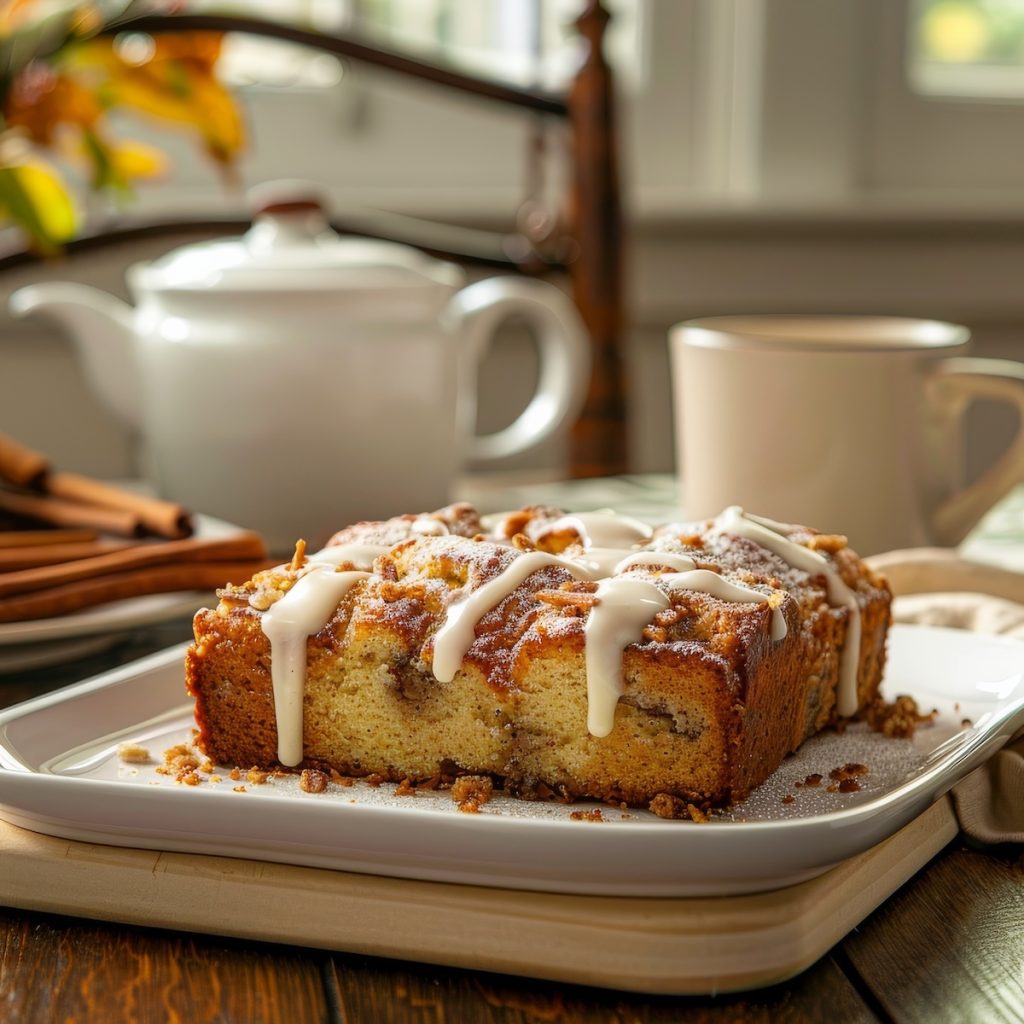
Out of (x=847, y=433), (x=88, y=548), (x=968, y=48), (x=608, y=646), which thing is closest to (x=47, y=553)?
(x=88, y=548)

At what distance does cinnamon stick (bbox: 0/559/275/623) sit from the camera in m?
0.98

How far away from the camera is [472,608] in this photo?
0.71 m

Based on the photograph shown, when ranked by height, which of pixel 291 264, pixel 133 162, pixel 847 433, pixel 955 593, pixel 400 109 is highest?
pixel 400 109

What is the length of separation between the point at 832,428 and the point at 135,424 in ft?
2.34

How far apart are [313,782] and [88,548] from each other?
1.51ft

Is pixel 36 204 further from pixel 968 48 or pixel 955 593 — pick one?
pixel 968 48

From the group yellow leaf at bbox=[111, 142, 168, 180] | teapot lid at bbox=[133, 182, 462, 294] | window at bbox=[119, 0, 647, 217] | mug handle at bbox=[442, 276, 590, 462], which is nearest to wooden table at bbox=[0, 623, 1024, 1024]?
teapot lid at bbox=[133, 182, 462, 294]

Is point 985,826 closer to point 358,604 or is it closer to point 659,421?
point 358,604

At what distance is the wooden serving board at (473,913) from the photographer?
0.55 meters

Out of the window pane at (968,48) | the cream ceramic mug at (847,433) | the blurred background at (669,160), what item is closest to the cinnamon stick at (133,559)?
the cream ceramic mug at (847,433)

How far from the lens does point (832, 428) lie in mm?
1218

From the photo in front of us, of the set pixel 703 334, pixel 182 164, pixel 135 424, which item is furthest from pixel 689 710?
pixel 182 164

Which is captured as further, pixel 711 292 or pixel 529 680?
pixel 711 292

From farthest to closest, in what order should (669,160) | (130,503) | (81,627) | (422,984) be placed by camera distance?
(669,160), (130,503), (81,627), (422,984)
